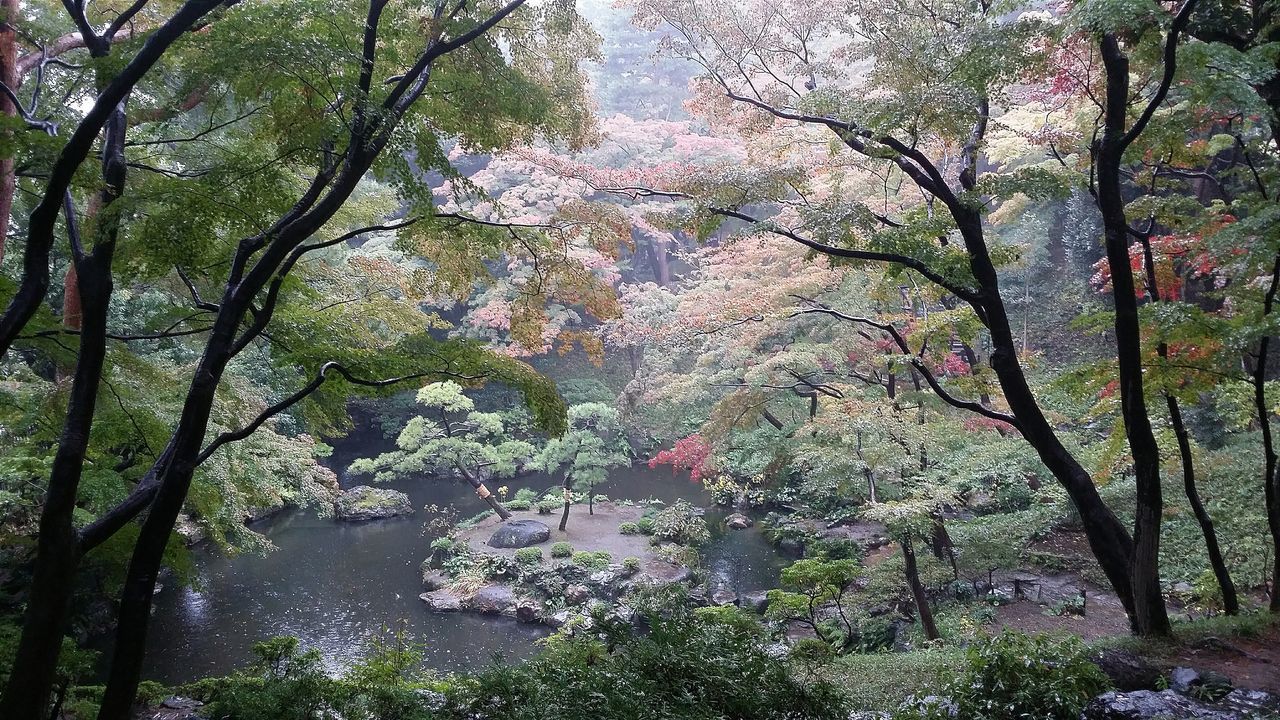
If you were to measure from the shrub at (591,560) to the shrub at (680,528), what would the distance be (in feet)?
4.13

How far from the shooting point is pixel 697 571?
413 inches

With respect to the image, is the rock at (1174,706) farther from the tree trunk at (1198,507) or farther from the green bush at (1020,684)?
the tree trunk at (1198,507)

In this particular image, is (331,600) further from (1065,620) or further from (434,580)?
(1065,620)

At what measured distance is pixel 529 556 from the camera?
35.0 ft

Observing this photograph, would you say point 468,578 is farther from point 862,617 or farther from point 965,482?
point 965,482

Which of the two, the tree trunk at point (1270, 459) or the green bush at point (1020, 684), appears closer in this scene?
the green bush at point (1020, 684)

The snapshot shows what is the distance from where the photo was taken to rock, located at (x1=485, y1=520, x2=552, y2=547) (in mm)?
11430

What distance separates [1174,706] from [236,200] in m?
5.54

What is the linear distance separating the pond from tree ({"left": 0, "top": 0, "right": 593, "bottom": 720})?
132 inches

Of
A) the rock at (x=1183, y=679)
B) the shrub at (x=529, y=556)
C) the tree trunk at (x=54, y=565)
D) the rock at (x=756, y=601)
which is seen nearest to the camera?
the tree trunk at (x=54, y=565)

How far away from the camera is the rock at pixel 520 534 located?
450 inches

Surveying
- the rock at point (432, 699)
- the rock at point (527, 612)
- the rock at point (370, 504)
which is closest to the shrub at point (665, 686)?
the rock at point (432, 699)

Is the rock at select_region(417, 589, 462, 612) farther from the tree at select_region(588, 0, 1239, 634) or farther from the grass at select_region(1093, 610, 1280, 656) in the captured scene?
the grass at select_region(1093, 610, 1280, 656)

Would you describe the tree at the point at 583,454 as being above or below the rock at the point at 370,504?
above
